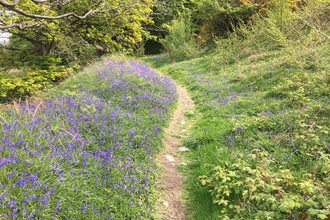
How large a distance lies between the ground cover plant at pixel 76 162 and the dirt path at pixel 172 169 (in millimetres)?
230

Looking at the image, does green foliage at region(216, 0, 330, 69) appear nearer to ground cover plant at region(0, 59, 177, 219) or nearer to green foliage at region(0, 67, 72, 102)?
ground cover plant at region(0, 59, 177, 219)

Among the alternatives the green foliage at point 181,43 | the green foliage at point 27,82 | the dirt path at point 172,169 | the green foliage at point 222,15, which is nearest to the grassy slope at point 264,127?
the dirt path at point 172,169

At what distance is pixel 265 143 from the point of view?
13.2 ft

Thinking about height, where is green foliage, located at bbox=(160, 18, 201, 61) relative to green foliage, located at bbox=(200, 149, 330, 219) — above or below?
above

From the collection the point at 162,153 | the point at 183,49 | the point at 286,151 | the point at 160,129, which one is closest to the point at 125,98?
the point at 160,129

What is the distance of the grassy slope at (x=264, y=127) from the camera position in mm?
3320

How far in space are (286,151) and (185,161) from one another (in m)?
1.81

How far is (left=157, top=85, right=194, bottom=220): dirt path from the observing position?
130 inches

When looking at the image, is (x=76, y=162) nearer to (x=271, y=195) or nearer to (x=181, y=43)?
(x=271, y=195)

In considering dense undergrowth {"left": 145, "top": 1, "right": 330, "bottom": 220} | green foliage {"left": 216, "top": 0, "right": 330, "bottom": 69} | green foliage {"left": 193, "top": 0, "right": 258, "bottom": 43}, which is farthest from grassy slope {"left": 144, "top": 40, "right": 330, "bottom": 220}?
green foliage {"left": 193, "top": 0, "right": 258, "bottom": 43}

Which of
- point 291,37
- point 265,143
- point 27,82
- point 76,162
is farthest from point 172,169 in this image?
point 291,37

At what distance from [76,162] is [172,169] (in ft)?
6.16

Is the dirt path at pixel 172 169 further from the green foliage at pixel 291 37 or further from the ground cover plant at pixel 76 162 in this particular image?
the green foliage at pixel 291 37

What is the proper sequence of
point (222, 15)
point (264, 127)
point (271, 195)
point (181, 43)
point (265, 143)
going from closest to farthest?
1. point (271, 195)
2. point (265, 143)
3. point (264, 127)
4. point (222, 15)
5. point (181, 43)
